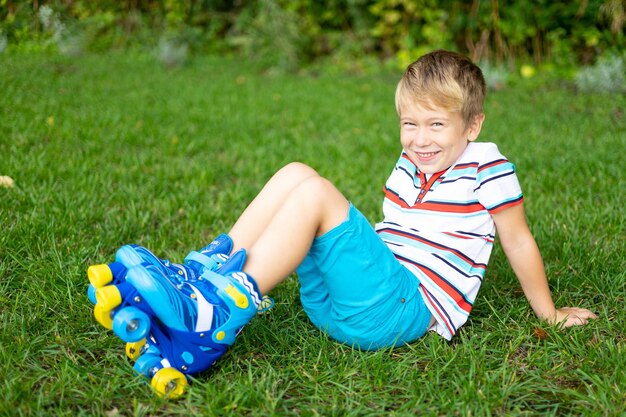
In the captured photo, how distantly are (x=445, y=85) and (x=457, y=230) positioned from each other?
46 cm

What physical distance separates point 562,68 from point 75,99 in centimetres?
539

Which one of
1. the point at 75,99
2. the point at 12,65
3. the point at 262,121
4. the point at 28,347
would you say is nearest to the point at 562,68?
the point at 262,121

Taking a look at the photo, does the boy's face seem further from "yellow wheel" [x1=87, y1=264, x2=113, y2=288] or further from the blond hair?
"yellow wheel" [x1=87, y1=264, x2=113, y2=288]

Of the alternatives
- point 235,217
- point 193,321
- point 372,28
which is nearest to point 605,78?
point 372,28

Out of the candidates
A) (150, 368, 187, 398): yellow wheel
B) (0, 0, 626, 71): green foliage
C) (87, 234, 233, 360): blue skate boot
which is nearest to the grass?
(150, 368, 187, 398): yellow wheel

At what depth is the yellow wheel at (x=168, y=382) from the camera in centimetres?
169

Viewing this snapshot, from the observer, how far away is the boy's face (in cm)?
202

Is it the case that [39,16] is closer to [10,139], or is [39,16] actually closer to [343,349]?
[10,139]

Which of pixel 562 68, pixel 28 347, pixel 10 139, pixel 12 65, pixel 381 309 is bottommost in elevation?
pixel 562 68

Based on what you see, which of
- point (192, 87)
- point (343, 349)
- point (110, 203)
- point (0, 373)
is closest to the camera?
point (0, 373)

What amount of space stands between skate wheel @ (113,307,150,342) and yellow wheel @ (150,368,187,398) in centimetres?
16

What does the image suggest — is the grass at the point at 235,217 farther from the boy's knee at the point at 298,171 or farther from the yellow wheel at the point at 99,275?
the boy's knee at the point at 298,171

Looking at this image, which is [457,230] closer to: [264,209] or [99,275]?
[264,209]

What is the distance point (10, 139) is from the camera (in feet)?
12.8
